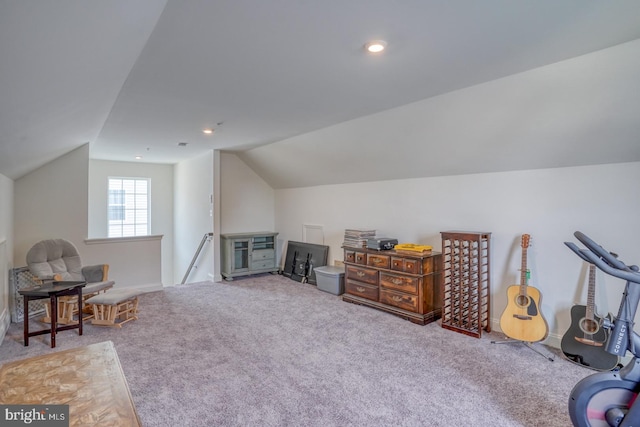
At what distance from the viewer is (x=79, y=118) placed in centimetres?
321

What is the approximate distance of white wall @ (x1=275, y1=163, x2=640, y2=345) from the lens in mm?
2941

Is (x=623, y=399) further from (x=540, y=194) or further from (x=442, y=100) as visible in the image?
(x=442, y=100)

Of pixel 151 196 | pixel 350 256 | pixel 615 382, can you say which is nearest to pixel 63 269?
pixel 350 256

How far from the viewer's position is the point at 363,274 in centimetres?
463

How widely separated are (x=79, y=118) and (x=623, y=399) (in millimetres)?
4558

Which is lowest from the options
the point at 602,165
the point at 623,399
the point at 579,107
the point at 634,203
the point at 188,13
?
the point at 623,399

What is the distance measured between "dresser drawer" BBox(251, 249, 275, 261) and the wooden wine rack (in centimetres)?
368

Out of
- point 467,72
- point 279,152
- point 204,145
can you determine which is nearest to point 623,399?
point 467,72

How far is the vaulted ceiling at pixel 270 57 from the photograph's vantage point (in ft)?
5.26

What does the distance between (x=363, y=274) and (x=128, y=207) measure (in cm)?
623

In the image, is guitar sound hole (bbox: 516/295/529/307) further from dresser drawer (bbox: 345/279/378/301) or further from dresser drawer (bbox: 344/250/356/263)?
dresser drawer (bbox: 344/250/356/263)

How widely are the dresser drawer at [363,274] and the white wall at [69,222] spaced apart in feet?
10.2

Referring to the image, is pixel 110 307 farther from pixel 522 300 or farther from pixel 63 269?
pixel 522 300

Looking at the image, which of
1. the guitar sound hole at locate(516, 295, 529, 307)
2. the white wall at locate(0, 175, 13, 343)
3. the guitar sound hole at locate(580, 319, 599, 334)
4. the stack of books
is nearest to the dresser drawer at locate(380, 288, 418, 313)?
the stack of books
